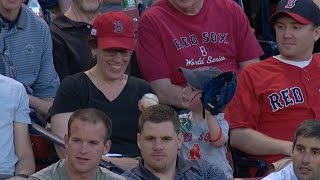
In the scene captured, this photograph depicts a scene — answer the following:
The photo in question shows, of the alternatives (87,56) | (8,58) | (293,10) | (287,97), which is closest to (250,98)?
(287,97)

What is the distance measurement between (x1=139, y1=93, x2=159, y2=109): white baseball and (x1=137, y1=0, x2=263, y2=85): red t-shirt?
572 mm

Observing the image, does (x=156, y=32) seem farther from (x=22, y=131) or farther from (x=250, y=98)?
(x=22, y=131)

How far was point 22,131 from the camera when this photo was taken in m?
5.51

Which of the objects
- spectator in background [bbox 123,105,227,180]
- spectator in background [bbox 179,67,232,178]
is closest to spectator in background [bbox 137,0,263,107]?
spectator in background [bbox 179,67,232,178]

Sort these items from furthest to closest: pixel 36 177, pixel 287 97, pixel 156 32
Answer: pixel 156 32
pixel 287 97
pixel 36 177

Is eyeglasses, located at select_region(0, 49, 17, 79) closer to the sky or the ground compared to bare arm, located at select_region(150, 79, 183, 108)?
closer to the sky

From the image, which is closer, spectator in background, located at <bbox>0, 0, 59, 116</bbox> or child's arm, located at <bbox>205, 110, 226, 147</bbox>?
child's arm, located at <bbox>205, 110, 226, 147</bbox>

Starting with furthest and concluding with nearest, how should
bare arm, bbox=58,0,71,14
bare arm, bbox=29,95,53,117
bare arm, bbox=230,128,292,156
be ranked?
1. bare arm, bbox=58,0,71,14
2. bare arm, bbox=29,95,53,117
3. bare arm, bbox=230,128,292,156

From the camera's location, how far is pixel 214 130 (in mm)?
5539

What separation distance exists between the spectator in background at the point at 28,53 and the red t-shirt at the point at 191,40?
2.23 feet

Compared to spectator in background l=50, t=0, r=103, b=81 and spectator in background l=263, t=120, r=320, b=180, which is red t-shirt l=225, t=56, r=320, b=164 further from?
spectator in background l=50, t=0, r=103, b=81

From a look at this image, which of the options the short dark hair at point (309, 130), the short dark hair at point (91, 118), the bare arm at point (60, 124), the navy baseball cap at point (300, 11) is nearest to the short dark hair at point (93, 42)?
the bare arm at point (60, 124)

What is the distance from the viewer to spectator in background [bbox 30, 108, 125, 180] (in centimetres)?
487

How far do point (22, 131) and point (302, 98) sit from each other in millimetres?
1868
